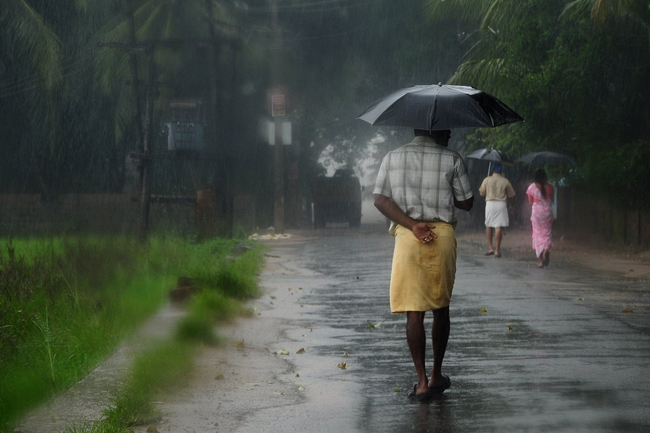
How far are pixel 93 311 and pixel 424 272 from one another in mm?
3528

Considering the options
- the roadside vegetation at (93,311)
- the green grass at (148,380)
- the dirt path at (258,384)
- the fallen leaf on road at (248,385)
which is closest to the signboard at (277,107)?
the roadside vegetation at (93,311)

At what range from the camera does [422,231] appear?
5992 millimetres

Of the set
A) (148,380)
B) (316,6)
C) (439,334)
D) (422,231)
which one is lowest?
(148,380)

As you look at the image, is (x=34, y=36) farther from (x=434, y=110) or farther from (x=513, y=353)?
(x=434, y=110)

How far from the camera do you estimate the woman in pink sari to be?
52.1ft

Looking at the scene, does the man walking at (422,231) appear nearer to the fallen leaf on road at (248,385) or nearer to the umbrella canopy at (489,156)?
the fallen leaf on road at (248,385)

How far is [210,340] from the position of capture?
25.7 ft

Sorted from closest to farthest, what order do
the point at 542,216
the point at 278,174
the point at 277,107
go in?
the point at 542,216 < the point at 277,107 < the point at 278,174

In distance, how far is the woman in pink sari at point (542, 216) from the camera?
1588cm

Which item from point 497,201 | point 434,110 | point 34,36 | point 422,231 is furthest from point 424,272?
point 34,36

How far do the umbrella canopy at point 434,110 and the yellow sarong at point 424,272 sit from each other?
692 millimetres

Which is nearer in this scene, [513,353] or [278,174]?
[513,353]

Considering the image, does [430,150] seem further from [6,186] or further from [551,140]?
[6,186]

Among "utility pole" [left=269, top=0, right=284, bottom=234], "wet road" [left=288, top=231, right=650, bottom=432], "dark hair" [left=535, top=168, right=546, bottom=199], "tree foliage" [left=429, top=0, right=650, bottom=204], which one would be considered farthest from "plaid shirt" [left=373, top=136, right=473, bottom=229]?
"utility pole" [left=269, top=0, right=284, bottom=234]
